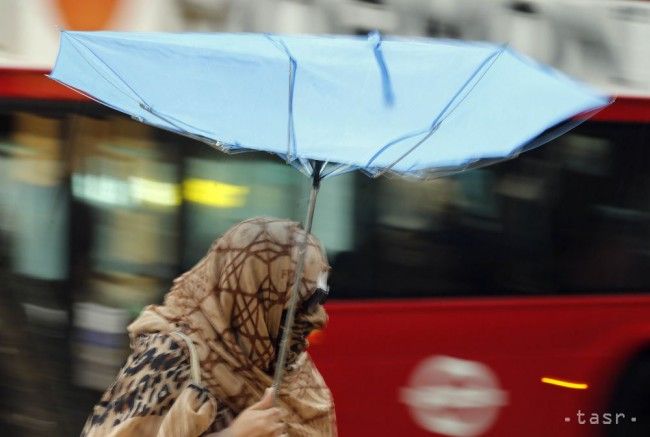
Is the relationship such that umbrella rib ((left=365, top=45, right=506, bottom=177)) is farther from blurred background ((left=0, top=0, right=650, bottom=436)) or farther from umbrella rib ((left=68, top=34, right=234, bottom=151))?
blurred background ((left=0, top=0, right=650, bottom=436))

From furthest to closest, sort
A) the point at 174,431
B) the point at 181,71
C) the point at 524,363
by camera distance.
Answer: the point at 524,363 → the point at 181,71 → the point at 174,431

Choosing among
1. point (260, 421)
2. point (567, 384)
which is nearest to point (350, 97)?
point (260, 421)

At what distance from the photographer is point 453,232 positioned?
6.30 meters

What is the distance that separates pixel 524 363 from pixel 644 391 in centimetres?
78

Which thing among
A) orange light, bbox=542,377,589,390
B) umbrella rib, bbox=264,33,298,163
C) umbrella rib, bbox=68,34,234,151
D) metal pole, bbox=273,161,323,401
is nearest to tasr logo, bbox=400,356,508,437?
orange light, bbox=542,377,589,390

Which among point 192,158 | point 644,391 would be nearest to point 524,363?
point 644,391

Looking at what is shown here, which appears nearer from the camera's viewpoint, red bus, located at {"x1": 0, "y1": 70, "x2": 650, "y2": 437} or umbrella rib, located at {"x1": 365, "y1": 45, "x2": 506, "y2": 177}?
umbrella rib, located at {"x1": 365, "y1": 45, "x2": 506, "y2": 177}

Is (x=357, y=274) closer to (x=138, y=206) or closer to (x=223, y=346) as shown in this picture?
(x=138, y=206)

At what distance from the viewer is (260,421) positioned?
243 centimetres

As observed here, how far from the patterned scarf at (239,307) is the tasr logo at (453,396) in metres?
3.47

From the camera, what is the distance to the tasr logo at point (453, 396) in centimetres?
602

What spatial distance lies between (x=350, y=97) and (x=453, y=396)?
386 centimetres

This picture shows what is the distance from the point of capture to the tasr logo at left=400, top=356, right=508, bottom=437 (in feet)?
19.8

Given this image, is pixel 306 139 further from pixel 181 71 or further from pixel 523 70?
pixel 523 70
